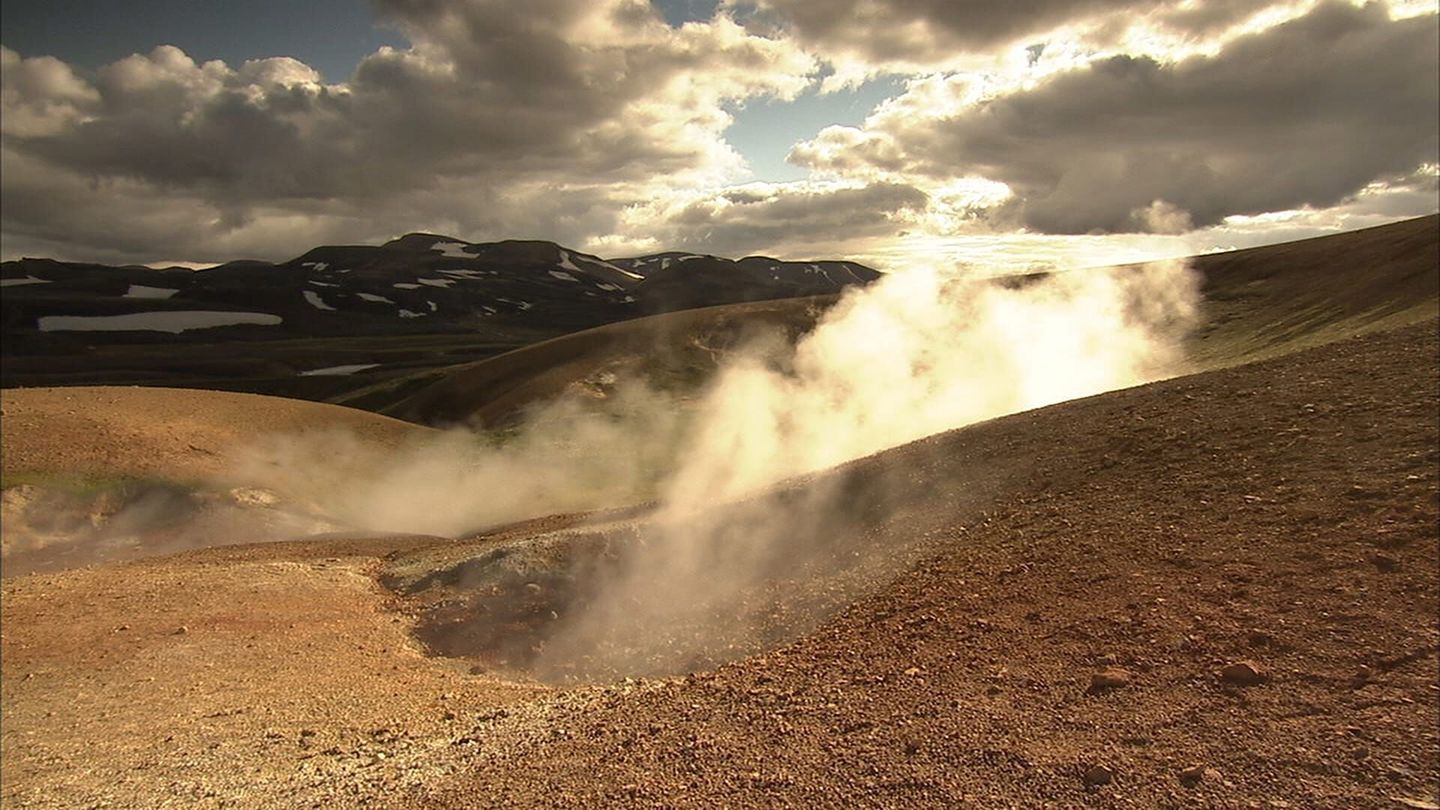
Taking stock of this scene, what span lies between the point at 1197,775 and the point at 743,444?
93.0 ft

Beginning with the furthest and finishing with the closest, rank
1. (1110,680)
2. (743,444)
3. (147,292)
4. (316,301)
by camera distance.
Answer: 1. (147,292)
2. (316,301)
3. (743,444)
4. (1110,680)

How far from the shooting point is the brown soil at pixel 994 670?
6.36 metres

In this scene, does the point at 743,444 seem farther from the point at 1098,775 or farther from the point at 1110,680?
the point at 1098,775

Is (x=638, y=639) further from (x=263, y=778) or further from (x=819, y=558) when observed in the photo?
(x=263, y=778)

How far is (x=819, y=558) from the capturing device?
14086 mm

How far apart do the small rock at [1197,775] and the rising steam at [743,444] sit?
666 cm

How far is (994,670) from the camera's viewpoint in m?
8.26

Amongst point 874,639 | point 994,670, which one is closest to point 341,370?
point 874,639

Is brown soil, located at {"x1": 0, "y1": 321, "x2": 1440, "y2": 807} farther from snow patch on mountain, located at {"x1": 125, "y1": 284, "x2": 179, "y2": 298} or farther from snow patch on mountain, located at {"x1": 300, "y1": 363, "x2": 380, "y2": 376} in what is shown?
snow patch on mountain, located at {"x1": 125, "y1": 284, "x2": 179, "y2": 298}

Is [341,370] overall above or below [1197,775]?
below

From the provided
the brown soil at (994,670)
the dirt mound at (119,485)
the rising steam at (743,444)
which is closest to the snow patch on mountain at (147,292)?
the dirt mound at (119,485)

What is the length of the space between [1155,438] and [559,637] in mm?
11952

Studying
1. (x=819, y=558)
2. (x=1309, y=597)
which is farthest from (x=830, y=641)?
(x=1309, y=597)

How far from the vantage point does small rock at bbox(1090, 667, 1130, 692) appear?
7.34 metres
